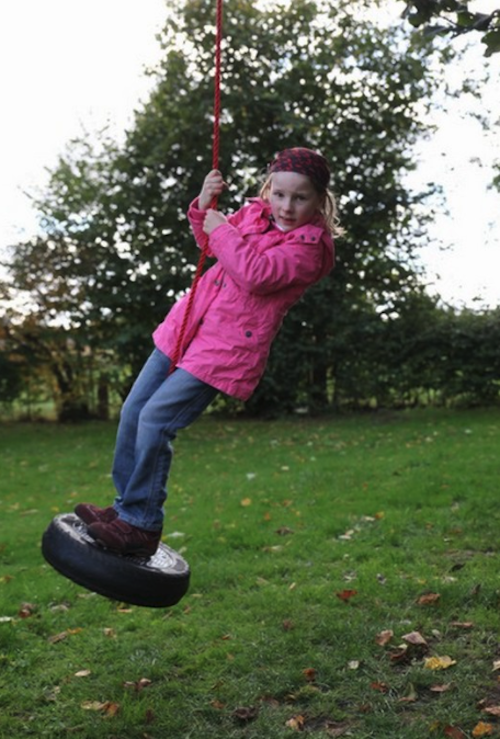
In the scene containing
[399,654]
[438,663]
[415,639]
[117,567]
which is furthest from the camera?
[415,639]

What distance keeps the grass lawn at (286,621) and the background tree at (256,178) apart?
262 inches

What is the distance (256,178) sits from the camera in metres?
15.3

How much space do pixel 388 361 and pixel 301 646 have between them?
11210mm

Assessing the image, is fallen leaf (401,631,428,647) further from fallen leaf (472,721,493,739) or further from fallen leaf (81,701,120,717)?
fallen leaf (81,701,120,717)

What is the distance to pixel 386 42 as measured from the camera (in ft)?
49.4

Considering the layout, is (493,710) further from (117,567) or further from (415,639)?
(117,567)

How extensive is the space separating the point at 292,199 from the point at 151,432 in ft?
3.69

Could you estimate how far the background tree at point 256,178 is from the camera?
A: 15023 millimetres

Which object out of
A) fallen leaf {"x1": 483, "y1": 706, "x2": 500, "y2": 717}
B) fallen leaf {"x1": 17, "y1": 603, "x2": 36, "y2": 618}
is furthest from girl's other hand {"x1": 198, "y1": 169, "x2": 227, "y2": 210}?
fallen leaf {"x1": 17, "y1": 603, "x2": 36, "y2": 618}

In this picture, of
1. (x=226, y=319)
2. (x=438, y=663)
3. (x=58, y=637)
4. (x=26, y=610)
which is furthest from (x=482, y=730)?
(x=26, y=610)

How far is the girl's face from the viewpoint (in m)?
3.43

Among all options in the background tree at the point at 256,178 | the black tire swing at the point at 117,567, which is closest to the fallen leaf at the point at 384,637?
→ the black tire swing at the point at 117,567

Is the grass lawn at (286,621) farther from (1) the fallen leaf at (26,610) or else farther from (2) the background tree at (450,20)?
(2) the background tree at (450,20)

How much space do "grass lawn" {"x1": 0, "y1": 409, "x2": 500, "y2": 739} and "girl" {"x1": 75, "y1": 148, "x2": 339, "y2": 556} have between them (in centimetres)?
102
